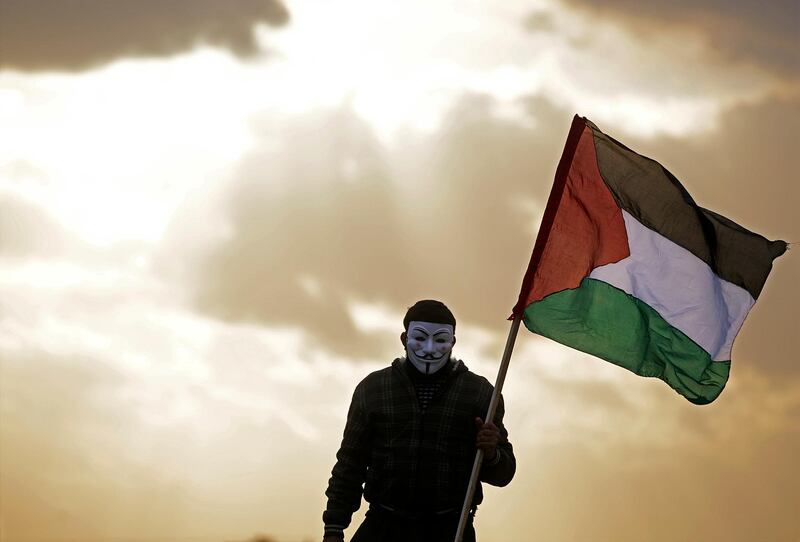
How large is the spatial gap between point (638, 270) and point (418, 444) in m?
2.60

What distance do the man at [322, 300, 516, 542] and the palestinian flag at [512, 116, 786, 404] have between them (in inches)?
32.9

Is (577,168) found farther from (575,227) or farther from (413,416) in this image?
(413,416)

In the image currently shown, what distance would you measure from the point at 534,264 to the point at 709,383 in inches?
75.8

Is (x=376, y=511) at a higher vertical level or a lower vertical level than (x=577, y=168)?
lower

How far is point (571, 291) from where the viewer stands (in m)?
8.96

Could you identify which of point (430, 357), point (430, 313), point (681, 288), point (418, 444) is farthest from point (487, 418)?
point (681, 288)

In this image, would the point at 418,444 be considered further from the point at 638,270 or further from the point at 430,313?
the point at 638,270

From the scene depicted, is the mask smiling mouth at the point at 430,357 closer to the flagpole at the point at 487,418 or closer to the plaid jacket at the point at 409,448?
the plaid jacket at the point at 409,448

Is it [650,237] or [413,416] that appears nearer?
[413,416]

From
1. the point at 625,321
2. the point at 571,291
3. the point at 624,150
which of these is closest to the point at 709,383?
the point at 625,321

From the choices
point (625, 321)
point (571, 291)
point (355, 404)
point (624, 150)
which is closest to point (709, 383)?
Result: point (625, 321)

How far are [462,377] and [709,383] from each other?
2.27m

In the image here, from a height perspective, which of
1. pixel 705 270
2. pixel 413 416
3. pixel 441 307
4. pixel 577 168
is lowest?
pixel 413 416

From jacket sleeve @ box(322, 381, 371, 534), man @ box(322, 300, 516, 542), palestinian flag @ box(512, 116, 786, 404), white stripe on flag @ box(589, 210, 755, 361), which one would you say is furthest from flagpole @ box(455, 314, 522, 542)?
white stripe on flag @ box(589, 210, 755, 361)
